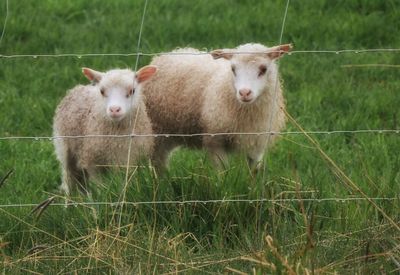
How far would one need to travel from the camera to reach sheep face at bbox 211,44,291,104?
22.6ft

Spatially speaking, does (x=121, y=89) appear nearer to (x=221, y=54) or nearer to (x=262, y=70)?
(x=221, y=54)

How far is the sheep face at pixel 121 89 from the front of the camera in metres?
6.87

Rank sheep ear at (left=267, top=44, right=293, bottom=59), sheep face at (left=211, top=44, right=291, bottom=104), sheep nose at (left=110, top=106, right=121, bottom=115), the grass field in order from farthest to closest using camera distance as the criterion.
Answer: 1. sheep face at (left=211, top=44, right=291, bottom=104)
2. sheep nose at (left=110, top=106, right=121, bottom=115)
3. sheep ear at (left=267, top=44, right=293, bottom=59)
4. the grass field

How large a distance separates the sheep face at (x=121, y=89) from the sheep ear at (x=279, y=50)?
2.39 feet

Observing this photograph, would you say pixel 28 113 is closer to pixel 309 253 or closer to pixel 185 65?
pixel 185 65

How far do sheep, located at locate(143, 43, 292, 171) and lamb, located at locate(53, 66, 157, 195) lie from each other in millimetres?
256

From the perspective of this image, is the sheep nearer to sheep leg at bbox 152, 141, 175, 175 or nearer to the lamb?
sheep leg at bbox 152, 141, 175, 175

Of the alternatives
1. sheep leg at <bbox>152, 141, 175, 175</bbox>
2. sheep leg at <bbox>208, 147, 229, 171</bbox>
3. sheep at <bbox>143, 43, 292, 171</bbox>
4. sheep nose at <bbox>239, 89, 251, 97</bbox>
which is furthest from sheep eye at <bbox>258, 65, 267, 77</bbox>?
sheep leg at <bbox>152, 141, 175, 175</bbox>

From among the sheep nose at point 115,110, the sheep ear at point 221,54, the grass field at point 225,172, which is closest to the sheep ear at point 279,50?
the sheep ear at point 221,54

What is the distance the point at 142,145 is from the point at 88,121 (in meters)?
0.47

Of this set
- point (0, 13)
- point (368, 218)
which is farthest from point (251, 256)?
point (0, 13)

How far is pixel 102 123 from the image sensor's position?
282 inches

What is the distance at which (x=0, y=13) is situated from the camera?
1088cm

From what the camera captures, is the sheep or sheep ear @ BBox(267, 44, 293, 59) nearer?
sheep ear @ BBox(267, 44, 293, 59)
